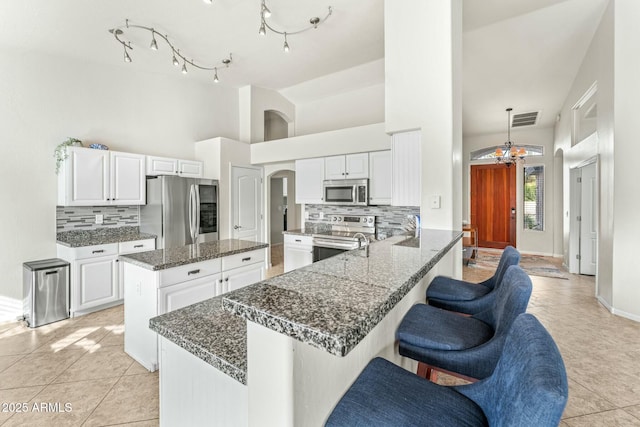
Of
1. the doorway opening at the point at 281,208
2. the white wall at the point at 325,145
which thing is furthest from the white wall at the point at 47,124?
the doorway opening at the point at 281,208

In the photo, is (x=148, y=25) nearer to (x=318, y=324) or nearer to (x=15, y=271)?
(x=15, y=271)

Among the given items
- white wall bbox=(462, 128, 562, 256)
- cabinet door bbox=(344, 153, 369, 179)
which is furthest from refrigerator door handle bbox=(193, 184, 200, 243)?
white wall bbox=(462, 128, 562, 256)

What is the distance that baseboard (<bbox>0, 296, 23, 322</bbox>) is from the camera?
3.22 m

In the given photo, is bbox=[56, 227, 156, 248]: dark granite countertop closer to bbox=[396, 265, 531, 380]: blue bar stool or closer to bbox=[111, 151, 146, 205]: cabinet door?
bbox=[111, 151, 146, 205]: cabinet door

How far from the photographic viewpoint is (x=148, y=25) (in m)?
3.38

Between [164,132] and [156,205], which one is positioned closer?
[156,205]

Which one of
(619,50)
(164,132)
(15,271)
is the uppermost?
(619,50)

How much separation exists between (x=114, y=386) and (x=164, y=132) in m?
3.81

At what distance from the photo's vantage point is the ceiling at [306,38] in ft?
10.3

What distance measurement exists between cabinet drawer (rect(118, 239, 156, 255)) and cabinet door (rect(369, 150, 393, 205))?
3201mm

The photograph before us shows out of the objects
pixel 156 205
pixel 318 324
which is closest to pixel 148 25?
pixel 156 205

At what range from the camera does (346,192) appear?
4.43m

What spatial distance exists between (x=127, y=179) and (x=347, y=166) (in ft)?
10.4

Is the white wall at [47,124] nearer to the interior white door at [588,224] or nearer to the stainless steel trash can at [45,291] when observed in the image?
the stainless steel trash can at [45,291]
